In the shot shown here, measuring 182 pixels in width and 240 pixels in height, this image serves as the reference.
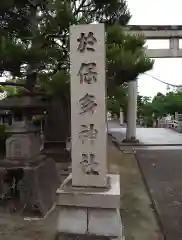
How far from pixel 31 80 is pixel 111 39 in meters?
1.69

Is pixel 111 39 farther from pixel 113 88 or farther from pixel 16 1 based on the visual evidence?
pixel 16 1

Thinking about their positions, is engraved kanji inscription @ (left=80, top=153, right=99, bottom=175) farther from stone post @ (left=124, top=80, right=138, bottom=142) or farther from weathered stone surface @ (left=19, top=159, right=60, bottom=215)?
stone post @ (left=124, top=80, right=138, bottom=142)

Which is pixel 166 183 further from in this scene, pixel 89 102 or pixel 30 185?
pixel 89 102

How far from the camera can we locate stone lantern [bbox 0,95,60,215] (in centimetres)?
582

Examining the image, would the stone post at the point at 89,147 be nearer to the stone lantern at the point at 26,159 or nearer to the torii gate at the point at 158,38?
the stone lantern at the point at 26,159

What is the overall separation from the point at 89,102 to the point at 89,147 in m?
0.48

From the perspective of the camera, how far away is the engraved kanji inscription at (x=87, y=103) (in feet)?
12.0

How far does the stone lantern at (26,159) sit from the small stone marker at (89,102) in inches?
88.2

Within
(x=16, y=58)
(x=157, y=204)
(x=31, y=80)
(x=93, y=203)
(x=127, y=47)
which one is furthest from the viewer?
(x=31, y=80)

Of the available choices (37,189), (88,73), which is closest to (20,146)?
(37,189)

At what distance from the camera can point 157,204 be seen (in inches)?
228

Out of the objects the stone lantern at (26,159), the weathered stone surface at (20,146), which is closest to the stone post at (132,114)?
the stone lantern at (26,159)

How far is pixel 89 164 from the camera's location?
372cm

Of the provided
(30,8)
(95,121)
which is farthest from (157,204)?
(30,8)
